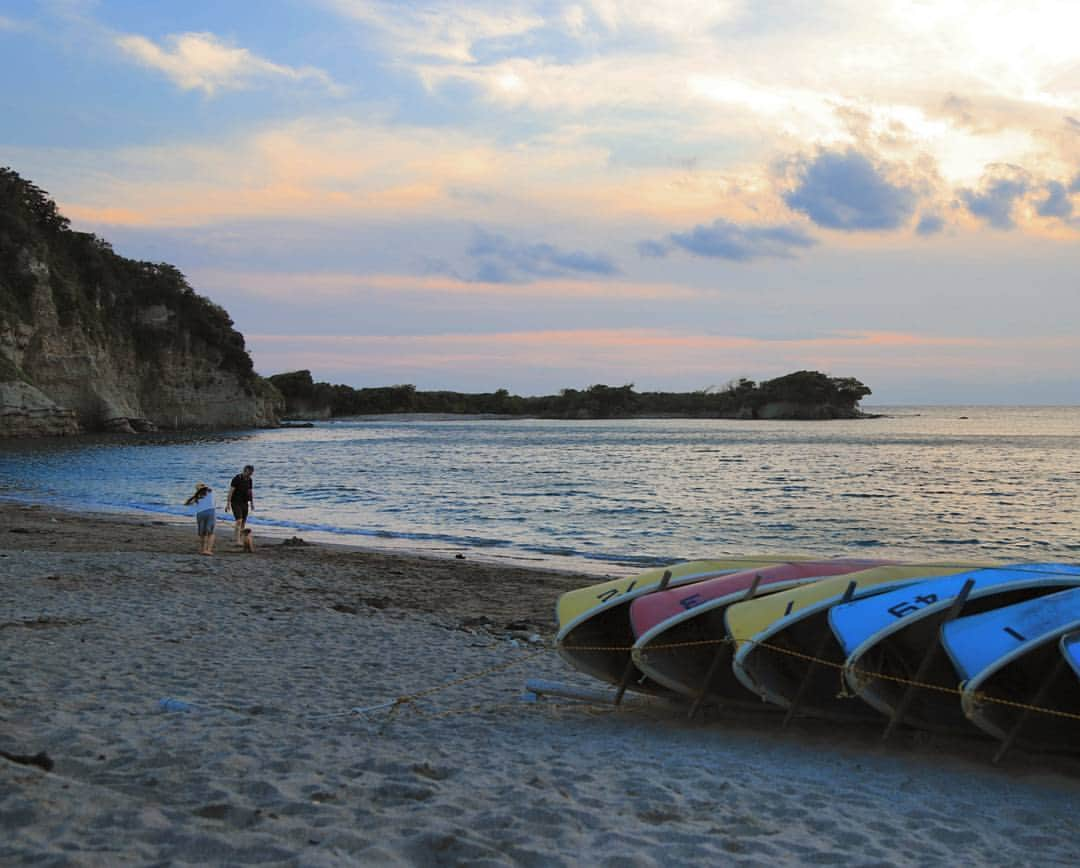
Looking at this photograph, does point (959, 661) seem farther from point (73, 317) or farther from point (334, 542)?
point (73, 317)

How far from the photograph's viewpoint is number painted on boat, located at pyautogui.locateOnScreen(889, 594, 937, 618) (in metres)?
6.05

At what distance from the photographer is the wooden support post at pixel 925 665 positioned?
5.96 meters

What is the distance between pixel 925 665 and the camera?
5938 millimetres

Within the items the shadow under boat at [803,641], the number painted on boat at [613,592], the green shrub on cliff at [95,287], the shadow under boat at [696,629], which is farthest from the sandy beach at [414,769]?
the green shrub on cliff at [95,287]

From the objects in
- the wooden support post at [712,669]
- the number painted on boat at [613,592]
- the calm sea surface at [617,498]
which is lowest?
the calm sea surface at [617,498]

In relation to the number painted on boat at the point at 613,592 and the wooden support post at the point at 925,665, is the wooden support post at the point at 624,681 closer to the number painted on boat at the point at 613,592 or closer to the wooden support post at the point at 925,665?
the number painted on boat at the point at 613,592

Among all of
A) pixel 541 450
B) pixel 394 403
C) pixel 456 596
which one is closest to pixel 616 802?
pixel 456 596

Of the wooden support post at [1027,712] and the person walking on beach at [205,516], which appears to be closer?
the wooden support post at [1027,712]

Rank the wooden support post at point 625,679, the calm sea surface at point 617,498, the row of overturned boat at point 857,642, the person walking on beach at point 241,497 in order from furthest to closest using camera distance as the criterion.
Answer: the calm sea surface at point 617,498 → the person walking on beach at point 241,497 → the wooden support post at point 625,679 → the row of overturned boat at point 857,642

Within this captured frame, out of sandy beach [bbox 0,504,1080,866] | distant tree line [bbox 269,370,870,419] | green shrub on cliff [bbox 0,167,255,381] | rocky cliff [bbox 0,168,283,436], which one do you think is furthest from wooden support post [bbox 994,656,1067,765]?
distant tree line [bbox 269,370,870,419]

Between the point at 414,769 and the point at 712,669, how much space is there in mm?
2556

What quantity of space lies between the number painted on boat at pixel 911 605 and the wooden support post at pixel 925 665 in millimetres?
145

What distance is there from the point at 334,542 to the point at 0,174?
227 ft

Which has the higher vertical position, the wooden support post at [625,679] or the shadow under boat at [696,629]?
the shadow under boat at [696,629]
